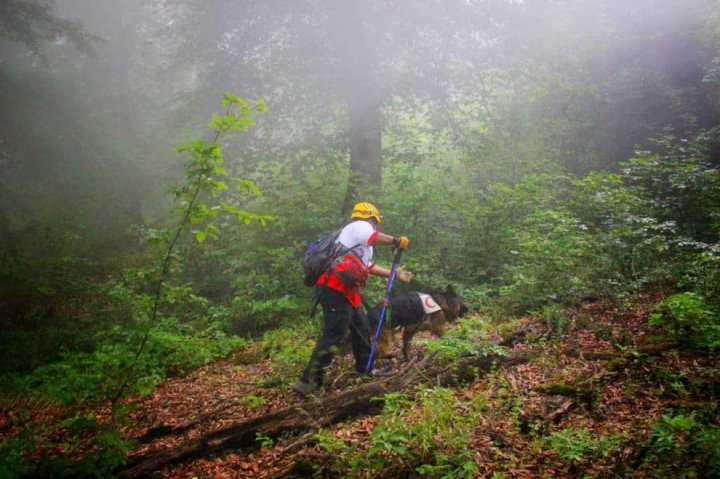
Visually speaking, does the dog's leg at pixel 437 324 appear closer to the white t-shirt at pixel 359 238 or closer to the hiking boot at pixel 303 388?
the white t-shirt at pixel 359 238

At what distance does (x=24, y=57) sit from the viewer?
1928 centimetres

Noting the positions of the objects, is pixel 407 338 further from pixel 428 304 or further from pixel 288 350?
pixel 288 350

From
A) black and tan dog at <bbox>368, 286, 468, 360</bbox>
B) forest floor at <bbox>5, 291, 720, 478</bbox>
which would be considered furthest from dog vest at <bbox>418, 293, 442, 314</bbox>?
forest floor at <bbox>5, 291, 720, 478</bbox>

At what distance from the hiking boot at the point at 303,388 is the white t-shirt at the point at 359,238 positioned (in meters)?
1.56

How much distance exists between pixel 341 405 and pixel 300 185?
732 cm

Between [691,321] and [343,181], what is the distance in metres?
8.59

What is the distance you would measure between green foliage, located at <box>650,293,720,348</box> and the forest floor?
187 millimetres

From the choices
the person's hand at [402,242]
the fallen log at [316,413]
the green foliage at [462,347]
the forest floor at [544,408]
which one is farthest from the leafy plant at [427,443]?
the person's hand at [402,242]

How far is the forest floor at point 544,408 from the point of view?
3.22 metres

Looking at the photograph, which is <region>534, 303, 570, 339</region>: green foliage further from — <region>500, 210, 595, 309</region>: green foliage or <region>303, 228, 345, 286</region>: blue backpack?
<region>303, 228, 345, 286</region>: blue backpack

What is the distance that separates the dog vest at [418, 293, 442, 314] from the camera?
19.1ft

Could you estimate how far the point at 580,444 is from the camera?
3213mm

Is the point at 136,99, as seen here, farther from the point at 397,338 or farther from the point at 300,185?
Answer: the point at 397,338

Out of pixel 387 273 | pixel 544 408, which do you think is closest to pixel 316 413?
pixel 387 273
